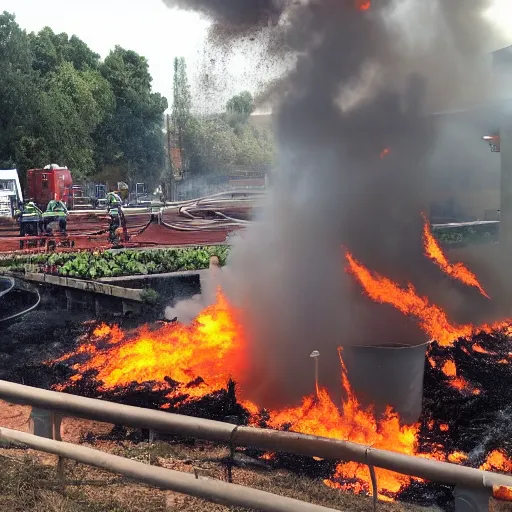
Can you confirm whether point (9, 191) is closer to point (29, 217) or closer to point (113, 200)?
point (29, 217)

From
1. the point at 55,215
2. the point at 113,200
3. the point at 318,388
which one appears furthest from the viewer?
the point at 113,200

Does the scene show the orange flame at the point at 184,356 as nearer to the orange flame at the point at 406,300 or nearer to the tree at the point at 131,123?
the orange flame at the point at 406,300

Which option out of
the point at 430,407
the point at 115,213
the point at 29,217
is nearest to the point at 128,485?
the point at 430,407

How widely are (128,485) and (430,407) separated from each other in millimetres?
3308

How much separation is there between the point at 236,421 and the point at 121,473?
249 cm

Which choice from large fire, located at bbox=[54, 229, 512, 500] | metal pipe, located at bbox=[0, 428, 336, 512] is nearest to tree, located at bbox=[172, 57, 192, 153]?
large fire, located at bbox=[54, 229, 512, 500]

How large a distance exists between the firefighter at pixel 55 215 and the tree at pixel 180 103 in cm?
338

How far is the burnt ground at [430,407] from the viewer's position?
472 centimetres

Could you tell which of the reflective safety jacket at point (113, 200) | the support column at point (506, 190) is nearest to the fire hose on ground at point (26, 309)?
the reflective safety jacket at point (113, 200)

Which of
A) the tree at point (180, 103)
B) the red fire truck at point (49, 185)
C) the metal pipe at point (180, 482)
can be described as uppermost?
the tree at point (180, 103)

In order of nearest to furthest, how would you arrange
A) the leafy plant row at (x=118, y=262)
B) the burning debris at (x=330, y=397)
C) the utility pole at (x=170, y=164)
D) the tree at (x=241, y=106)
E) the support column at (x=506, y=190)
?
the burning debris at (x=330, y=397) → the tree at (x=241, y=106) → the leafy plant row at (x=118, y=262) → the utility pole at (x=170, y=164) → the support column at (x=506, y=190)

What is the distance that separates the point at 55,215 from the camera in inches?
510

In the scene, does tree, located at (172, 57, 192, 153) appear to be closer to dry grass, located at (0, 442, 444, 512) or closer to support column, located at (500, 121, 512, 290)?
support column, located at (500, 121, 512, 290)

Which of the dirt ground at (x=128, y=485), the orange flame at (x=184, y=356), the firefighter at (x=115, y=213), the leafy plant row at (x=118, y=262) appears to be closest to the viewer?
the dirt ground at (x=128, y=485)
